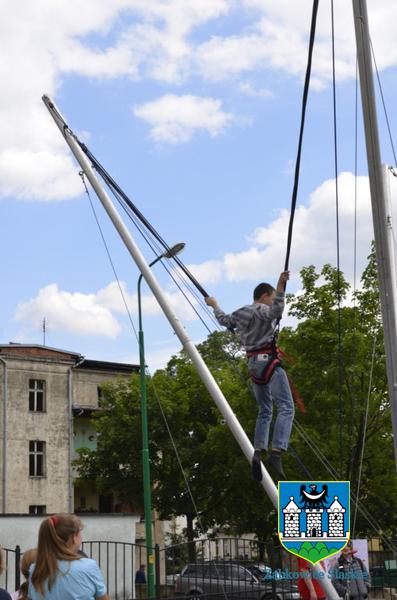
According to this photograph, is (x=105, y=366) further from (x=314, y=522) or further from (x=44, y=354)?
(x=314, y=522)

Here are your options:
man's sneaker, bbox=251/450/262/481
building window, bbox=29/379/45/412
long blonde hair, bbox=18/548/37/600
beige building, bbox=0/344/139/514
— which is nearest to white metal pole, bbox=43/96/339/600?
man's sneaker, bbox=251/450/262/481

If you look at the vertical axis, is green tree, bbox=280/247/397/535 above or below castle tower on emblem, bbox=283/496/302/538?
above

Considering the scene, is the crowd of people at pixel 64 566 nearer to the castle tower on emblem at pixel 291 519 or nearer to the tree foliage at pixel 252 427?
the castle tower on emblem at pixel 291 519

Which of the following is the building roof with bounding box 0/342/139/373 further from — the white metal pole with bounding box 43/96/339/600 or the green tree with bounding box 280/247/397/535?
the white metal pole with bounding box 43/96/339/600

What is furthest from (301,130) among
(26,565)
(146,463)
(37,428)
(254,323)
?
(37,428)

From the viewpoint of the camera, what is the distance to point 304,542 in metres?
8.95

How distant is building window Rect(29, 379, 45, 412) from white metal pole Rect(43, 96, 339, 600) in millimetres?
40030

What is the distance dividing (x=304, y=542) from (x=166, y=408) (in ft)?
130

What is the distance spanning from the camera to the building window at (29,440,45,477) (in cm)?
5266

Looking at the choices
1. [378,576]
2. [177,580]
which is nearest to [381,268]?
[177,580]

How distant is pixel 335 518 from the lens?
894cm

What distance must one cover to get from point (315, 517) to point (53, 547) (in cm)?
416

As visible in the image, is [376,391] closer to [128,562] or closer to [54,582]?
[128,562]

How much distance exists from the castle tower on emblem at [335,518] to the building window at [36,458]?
148ft
